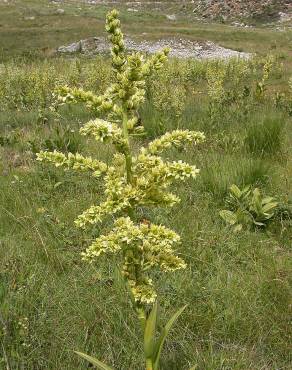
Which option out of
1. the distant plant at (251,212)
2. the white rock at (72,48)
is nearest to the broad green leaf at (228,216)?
the distant plant at (251,212)

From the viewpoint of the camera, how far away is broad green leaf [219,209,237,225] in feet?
17.8

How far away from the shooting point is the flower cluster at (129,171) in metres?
2.46

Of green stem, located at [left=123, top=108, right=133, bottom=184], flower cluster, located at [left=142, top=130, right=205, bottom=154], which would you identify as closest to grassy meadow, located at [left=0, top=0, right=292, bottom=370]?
green stem, located at [left=123, top=108, right=133, bottom=184]

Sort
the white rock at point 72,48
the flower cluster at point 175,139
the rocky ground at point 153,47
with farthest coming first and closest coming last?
the white rock at point 72,48 < the rocky ground at point 153,47 < the flower cluster at point 175,139

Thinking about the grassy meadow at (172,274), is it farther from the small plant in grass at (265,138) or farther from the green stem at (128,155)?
the green stem at (128,155)

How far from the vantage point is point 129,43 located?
41.8 m

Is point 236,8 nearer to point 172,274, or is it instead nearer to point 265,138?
point 265,138

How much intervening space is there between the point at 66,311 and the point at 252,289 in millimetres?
1575

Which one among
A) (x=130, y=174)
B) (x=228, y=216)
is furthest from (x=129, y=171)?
(x=228, y=216)

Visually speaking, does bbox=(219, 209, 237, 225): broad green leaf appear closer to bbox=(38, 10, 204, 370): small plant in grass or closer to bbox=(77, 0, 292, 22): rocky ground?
bbox=(38, 10, 204, 370): small plant in grass

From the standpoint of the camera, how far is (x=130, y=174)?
2.58 metres

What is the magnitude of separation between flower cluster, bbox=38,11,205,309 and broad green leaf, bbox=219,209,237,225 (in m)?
2.89

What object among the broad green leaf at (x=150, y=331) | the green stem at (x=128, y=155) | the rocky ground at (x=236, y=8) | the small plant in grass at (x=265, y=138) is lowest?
the rocky ground at (x=236, y=8)

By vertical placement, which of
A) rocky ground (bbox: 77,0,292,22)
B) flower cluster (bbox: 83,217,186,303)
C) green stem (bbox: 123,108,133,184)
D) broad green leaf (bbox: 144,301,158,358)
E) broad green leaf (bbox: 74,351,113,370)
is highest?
green stem (bbox: 123,108,133,184)
